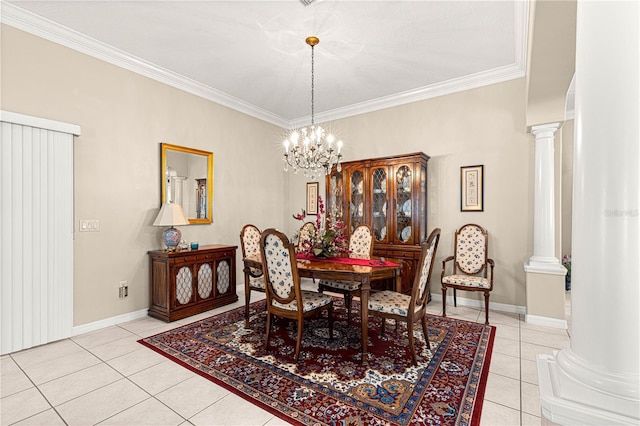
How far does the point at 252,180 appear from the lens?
5.30 meters

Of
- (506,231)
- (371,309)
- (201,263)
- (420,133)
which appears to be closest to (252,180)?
(201,263)

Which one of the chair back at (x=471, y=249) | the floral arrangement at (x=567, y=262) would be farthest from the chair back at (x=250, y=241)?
the floral arrangement at (x=567, y=262)

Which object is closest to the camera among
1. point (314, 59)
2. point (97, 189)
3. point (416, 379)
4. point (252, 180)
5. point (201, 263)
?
point (416, 379)

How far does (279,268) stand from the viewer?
8.65ft

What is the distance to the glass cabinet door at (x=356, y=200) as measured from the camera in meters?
4.67

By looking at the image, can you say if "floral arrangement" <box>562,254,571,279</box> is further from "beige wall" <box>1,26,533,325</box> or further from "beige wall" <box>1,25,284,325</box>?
"beige wall" <box>1,25,284,325</box>

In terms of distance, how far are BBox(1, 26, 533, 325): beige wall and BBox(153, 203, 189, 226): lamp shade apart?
222 mm

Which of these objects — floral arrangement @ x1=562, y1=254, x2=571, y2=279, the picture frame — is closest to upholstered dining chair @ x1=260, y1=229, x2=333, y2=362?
the picture frame

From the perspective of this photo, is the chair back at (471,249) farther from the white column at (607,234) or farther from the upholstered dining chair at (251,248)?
the white column at (607,234)

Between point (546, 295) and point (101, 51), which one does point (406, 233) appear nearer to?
point (546, 295)

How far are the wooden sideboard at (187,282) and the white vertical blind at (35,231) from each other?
0.82 m

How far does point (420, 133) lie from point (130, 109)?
3.86m

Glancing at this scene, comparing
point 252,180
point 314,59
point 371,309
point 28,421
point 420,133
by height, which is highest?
point 314,59

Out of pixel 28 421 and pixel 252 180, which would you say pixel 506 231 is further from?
pixel 28 421
